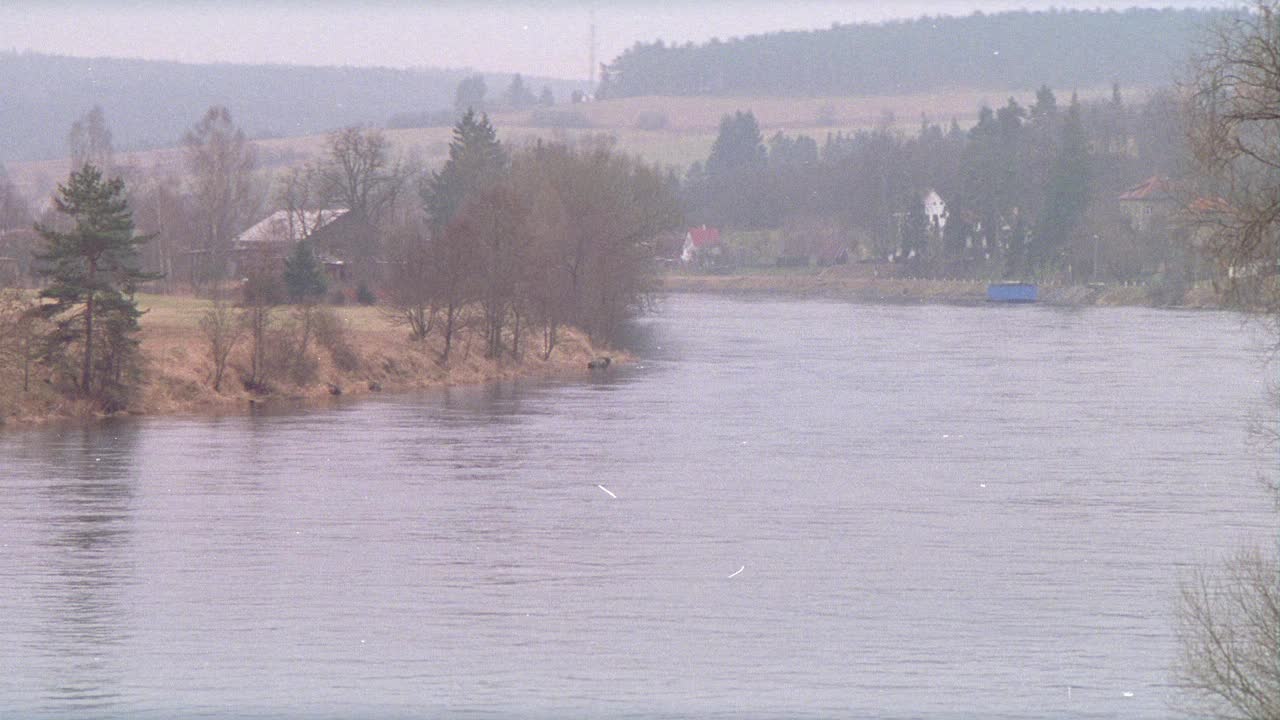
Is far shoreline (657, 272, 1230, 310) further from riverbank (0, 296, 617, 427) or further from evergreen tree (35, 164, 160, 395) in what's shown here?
evergreen tree (35, 164, 160, 395)

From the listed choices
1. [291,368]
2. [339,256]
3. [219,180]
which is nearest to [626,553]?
[291,368]

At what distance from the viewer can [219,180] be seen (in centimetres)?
9944

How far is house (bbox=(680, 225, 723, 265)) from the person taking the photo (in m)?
143

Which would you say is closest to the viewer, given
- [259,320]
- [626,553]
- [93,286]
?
[626,553]

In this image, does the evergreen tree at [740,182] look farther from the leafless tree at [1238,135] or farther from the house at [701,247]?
the leafless tree at [1238,135]

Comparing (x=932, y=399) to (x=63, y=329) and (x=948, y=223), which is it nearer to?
(x=63, y=329)

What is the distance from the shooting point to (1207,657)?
15.2 m

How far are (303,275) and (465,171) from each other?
1900cm

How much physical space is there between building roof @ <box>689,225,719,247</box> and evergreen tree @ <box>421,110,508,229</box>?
196 feet

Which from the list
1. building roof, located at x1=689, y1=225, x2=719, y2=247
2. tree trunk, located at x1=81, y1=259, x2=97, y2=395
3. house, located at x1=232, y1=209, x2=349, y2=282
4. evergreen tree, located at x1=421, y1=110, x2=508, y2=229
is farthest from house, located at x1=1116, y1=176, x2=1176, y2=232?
tree trunk, located at x1=81, y1=259, x2=97, y2=395

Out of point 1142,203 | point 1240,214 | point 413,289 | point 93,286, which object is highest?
point 1240,214

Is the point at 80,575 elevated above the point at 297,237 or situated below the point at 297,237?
below

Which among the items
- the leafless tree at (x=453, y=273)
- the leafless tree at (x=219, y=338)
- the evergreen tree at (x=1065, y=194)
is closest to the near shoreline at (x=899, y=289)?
the evergreen tree at (x=1065, y=194)

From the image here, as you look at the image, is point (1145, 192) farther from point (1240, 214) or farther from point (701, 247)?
point (1240, 214)
